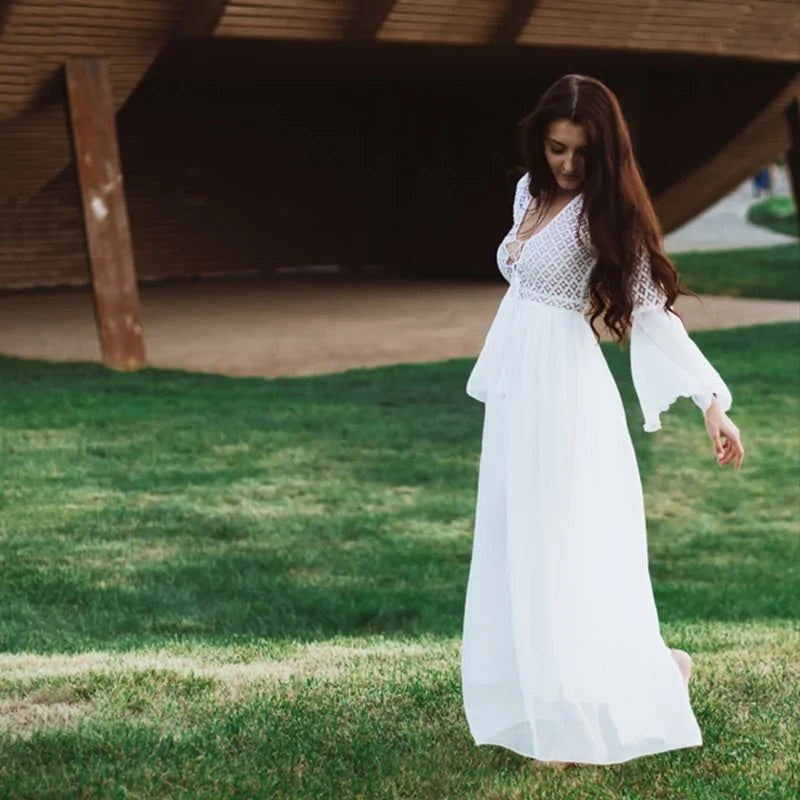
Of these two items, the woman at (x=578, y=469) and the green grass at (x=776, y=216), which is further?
the green grass at (x=776, y=216)

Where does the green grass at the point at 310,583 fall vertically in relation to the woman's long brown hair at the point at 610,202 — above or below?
below

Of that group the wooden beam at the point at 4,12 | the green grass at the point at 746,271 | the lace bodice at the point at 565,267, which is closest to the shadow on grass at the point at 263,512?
the wooden beam at the point at 4,12

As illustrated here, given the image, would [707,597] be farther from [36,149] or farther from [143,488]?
[36,149]

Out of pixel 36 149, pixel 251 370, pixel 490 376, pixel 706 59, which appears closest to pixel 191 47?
pixel 36 149

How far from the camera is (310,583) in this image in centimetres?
836

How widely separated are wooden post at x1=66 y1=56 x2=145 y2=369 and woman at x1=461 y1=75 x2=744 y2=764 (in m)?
8.89

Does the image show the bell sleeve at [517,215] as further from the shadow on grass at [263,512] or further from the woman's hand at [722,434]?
the shadow on grass at [263,512]

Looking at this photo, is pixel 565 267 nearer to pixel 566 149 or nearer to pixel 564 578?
pixel 566 149

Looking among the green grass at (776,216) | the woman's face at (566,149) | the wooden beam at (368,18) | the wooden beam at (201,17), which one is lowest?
the green grass at (776,216)

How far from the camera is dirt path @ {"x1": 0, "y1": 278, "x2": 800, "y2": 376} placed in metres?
13.9

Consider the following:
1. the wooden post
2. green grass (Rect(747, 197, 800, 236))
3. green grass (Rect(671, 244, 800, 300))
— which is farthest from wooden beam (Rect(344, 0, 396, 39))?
green grass (Rect(747, 197, 800, 236))

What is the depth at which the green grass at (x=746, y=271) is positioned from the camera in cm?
2034

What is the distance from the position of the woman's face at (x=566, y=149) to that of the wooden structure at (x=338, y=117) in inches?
332

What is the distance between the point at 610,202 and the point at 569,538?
82 cm
